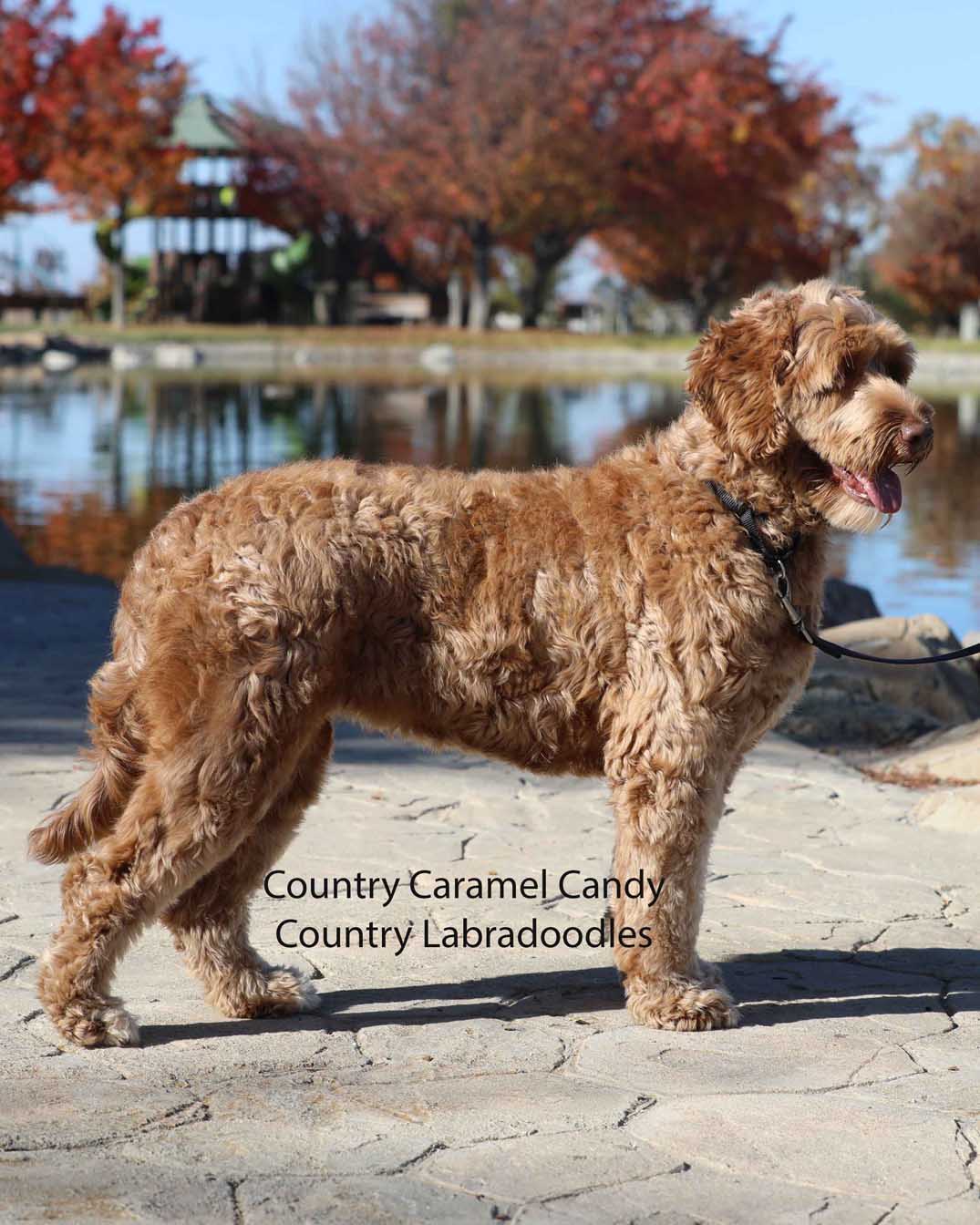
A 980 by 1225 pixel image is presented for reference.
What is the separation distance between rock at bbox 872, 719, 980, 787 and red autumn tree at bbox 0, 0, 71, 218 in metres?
50.3

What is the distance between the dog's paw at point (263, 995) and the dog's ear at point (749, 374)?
1913mm

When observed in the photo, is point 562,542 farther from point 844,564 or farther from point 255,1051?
point 844,564

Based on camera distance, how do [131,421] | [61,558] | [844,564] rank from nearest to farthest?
[61,558], [844,564], [131,421]

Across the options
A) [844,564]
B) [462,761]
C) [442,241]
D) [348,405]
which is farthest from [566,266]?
[462,761]

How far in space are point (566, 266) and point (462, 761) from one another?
73.7m

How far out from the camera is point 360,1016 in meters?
4.33

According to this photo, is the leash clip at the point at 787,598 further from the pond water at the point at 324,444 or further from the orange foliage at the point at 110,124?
the orange foliage at the point at 110,124

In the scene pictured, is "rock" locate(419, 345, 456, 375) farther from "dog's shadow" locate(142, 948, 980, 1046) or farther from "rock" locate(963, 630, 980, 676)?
"dog's shadow" locate(142, 948, 980, 1046)

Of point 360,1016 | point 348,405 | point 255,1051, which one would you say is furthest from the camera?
point 348,405

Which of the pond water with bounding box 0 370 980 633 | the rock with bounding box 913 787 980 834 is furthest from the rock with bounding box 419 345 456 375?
the rock with bounding box 913 787 980 834

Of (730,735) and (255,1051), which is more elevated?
(730,735)

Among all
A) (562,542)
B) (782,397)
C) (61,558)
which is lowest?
(61,558)

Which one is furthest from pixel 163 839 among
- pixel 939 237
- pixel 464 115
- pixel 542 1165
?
pixel 939 237

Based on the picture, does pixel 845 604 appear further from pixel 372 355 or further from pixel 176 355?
pixel 372 355
